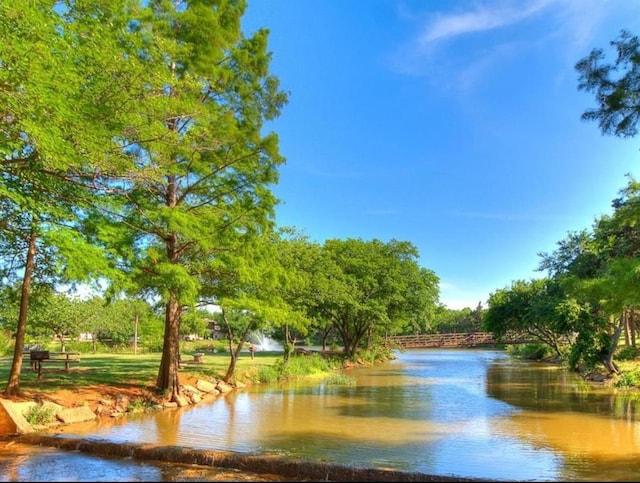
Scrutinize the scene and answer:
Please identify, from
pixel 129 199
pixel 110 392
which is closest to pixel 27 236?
pixel 129 199

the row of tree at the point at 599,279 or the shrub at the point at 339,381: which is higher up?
the row of tree at the point at 599,279

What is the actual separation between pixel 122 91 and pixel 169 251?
24.3ft

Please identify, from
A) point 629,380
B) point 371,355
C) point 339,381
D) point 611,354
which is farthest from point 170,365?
point 371,355

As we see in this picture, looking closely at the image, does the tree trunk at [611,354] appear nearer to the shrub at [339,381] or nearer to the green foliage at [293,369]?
the shrub at [339,381]

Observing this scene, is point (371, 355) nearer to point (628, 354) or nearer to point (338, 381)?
point (338, 381)

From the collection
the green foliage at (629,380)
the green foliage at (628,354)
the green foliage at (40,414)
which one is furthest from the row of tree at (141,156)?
the green foliage at (628,354)

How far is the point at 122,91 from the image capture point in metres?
9.45

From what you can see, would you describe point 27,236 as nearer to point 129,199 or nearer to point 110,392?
point 129,199

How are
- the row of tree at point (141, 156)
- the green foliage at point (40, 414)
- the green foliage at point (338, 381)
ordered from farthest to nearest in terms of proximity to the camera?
1. the green foliage at point (338, 381)
2. the green foliage at point (40, 414)
3. the row of tree at point (141, 156)

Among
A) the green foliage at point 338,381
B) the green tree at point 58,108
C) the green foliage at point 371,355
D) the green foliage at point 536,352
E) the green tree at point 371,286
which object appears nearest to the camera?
the green tree at point 58,108

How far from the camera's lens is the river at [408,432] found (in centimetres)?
841

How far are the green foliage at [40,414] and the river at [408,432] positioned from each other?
54cm

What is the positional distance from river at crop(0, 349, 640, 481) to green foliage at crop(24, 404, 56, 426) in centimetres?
54

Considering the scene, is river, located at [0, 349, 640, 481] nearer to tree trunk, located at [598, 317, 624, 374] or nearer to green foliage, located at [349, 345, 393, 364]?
tree trunk, located at [598, 317, 624, 374]
